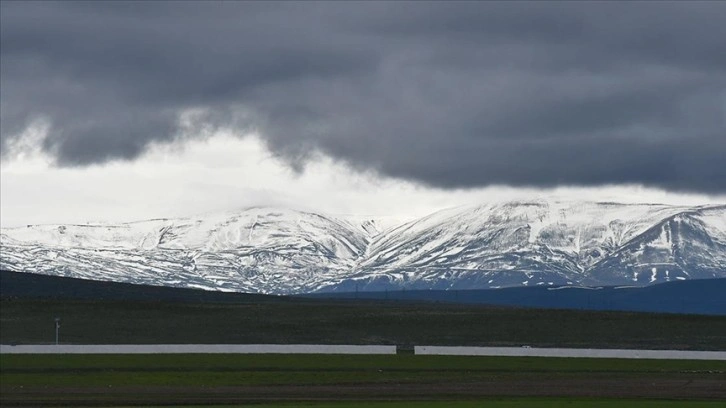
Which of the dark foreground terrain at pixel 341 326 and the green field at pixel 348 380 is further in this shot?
the dark foreground terrain at pixel 341 326

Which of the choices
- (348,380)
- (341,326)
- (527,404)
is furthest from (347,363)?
(341,326)

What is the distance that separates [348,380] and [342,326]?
212 ft

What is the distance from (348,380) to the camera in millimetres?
98062

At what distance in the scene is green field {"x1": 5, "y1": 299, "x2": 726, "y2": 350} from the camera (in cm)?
14650

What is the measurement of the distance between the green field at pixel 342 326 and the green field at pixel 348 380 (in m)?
30.1

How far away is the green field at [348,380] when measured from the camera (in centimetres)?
8250

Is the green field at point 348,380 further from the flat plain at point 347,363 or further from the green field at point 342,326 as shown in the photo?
the green field at point 342,326

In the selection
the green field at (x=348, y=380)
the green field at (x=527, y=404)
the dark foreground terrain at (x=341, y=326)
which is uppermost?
the dark foreground terrain at (x=341, y=326)

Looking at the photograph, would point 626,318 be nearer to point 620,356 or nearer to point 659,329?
point 659,329

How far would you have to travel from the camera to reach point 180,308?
184 meters

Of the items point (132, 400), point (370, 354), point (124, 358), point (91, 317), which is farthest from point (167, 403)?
point (91, 317)

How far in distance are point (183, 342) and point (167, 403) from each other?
63.7 m

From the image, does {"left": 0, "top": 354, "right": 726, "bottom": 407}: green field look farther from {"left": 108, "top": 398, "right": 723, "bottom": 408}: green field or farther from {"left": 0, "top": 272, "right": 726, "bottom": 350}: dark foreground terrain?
{"left": 0, "top": 272, "right": 726, "bottom": 350}: dark foreground terrain

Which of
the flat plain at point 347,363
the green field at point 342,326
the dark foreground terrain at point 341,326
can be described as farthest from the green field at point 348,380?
the dark foreground terrain at point 341,326
